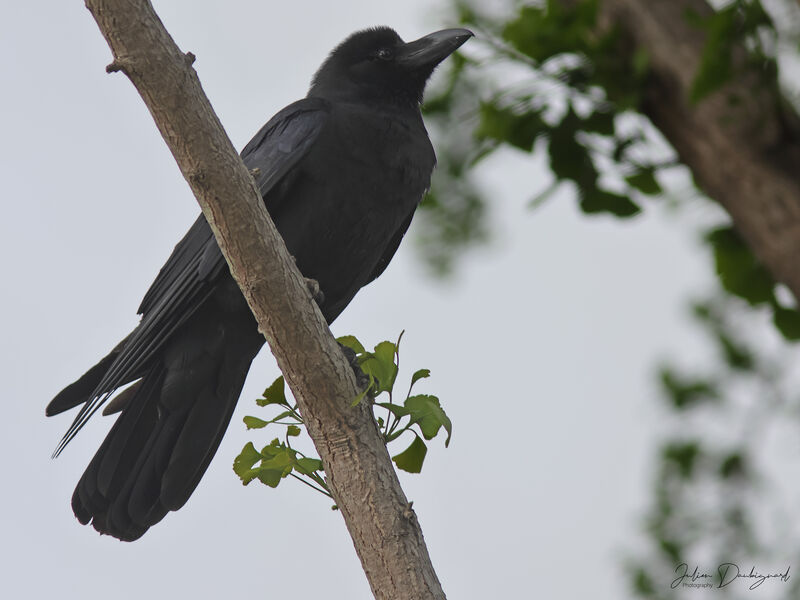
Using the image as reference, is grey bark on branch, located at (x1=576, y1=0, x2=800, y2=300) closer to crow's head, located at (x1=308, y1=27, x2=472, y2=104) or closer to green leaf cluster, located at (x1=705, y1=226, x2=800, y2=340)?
green leaf cluster, located at (x1=705, y1=226, x2=800, y2=340)

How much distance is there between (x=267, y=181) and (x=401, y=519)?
188 centimetres

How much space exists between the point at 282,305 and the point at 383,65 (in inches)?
97.8

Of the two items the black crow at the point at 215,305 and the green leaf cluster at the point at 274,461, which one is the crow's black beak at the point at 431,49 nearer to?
the black crow at the point at 215,305

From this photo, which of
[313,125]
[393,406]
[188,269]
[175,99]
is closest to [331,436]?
[393,406]


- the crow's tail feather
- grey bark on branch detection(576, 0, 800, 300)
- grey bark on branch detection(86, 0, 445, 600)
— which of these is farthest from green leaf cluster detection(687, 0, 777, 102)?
the crow's tail feather

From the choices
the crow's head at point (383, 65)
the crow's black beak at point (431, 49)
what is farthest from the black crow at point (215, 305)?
the crow's black beak at point (431, 49)

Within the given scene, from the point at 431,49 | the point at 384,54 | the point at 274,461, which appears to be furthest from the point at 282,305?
the point at 384,54

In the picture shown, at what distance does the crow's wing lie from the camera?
3.69 m

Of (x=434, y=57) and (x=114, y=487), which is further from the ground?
(x=434, y=57)

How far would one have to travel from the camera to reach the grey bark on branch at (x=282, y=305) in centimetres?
249

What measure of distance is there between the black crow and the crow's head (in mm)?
384

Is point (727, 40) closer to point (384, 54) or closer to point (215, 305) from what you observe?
point (215, 305)

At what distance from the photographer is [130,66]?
252cm

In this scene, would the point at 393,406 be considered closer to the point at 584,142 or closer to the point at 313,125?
the point at 584,142
